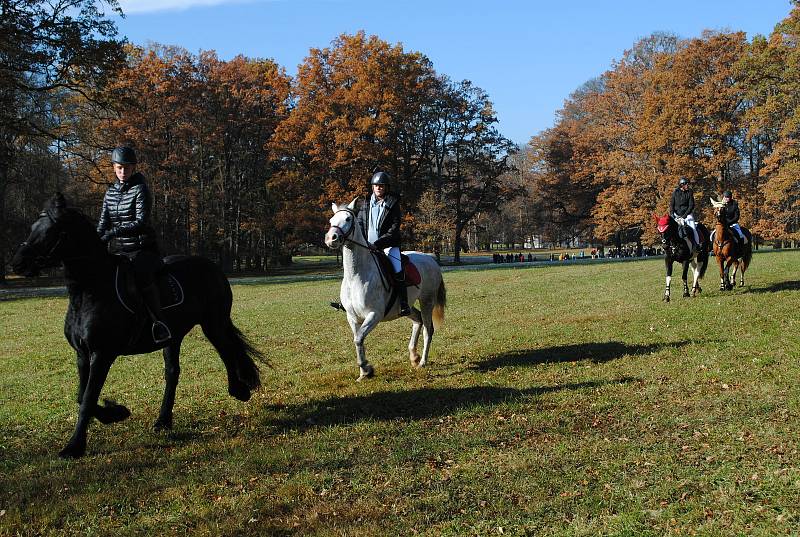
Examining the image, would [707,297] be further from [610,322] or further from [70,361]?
[70,361]

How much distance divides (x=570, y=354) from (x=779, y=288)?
39.2 feet

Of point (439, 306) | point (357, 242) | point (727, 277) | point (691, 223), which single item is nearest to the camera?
point (357, 242)

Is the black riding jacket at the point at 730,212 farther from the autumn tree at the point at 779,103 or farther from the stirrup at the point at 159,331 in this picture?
the autumn tree at the point at 779,103

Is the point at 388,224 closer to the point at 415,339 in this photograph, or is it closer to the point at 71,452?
the point at 415,339

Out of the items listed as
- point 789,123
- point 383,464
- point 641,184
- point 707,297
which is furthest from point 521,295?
point 641,184

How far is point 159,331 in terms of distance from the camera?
7.99 meters

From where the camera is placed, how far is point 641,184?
5388 cm

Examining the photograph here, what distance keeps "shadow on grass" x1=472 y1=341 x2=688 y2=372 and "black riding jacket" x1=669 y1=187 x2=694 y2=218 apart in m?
8.98

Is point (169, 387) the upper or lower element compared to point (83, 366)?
lower

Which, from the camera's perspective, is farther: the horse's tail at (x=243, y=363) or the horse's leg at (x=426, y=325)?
the horse's leg at (x=426, y=325)

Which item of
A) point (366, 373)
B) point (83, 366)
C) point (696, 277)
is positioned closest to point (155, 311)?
point (83, 366)

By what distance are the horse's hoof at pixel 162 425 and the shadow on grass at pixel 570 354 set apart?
570 centimetres

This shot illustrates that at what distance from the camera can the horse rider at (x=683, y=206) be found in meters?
20.2

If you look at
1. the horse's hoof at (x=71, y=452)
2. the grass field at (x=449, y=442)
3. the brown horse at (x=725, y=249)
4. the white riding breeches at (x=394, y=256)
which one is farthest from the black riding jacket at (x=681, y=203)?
the horse's hoof at (x=71, y=452)
